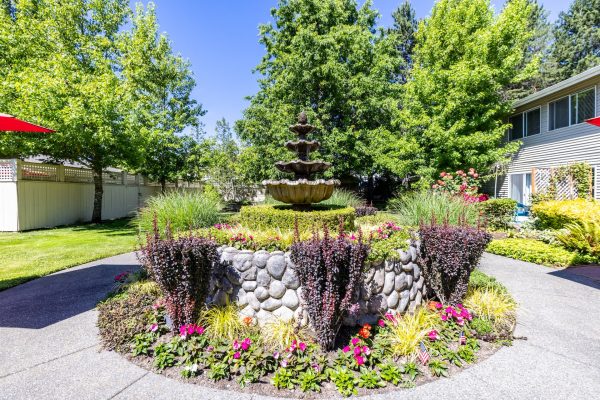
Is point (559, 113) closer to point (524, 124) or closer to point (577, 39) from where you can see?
point (524, 124)

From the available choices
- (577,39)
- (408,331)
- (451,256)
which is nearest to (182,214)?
→ (408,331)

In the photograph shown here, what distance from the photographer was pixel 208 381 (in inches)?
94.9

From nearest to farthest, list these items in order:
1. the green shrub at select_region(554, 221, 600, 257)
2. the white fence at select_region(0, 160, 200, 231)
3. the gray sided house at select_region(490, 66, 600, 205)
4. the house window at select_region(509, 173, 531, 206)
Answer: the green shrub at select_region(554, 221, 600, 257) < the gray sided house at select_region(490, 66, 600, 205) < the white fence at select_region(0, 160, 200, 231) < the house window at select_region(509, 173, 531, 206)

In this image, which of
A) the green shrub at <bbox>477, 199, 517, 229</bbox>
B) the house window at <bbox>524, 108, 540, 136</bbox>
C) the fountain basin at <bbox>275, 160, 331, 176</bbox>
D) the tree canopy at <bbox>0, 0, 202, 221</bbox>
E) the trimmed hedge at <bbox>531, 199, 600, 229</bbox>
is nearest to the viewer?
the fountain basin at <bbox>275, 160, 331, 176</bbox>

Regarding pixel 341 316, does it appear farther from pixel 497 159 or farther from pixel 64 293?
pixel 497 159

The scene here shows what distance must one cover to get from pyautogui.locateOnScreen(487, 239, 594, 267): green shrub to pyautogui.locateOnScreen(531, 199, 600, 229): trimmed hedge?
2.99 ft

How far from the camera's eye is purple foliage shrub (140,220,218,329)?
283cm

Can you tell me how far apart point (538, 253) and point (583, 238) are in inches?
39.6

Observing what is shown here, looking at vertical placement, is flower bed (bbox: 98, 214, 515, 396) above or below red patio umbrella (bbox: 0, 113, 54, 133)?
below

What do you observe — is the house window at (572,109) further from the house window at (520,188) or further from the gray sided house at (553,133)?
the house window at (520,188)

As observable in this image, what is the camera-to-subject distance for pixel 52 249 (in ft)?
23.5

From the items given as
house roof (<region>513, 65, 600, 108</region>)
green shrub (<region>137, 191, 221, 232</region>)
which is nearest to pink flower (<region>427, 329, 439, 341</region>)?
green shrub (<region>137, 191, 221, 232</region>)

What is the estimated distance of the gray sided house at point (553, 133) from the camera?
933 cm

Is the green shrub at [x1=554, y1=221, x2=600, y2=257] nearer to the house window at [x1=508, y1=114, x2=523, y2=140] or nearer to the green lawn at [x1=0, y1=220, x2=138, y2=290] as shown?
the house window at [x1=508, y1=114, x2=523, y2=140]
